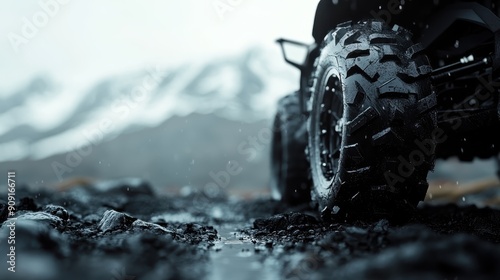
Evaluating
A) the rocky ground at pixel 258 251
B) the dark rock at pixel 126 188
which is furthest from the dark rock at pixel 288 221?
the dark rock at pixel 126 188

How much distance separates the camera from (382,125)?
269 centimetres

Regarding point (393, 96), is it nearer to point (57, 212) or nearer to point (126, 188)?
point (57, 212)

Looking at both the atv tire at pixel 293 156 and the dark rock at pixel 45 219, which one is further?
the atv tire at pixel 293 156

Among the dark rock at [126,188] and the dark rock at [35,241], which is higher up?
the dark rock at [126,188]

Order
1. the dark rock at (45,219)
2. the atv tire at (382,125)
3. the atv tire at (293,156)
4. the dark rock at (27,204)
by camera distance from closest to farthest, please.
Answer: the atv tire at (382,125)
the dark rock at (45,219)
the dark rock at (27,204)
the atv tire at (293,156)

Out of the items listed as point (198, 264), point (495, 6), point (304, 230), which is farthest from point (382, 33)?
point (198, 264)

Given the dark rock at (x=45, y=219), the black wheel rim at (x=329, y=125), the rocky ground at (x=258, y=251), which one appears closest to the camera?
the rocky ground at (x=258, y=251)

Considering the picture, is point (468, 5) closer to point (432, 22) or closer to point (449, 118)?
point (432, 22)

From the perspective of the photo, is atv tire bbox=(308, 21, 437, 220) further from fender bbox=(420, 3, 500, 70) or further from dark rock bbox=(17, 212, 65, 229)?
dark rock bbox=(17, 212, 65, 229)

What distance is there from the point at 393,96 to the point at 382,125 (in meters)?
0.18

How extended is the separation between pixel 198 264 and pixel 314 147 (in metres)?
1.89

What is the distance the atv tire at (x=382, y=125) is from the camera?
2.69m

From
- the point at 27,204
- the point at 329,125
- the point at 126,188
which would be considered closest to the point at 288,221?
the point at 329,125

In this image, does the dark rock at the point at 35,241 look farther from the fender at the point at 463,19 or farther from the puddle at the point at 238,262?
the fender at the point at 463,19
